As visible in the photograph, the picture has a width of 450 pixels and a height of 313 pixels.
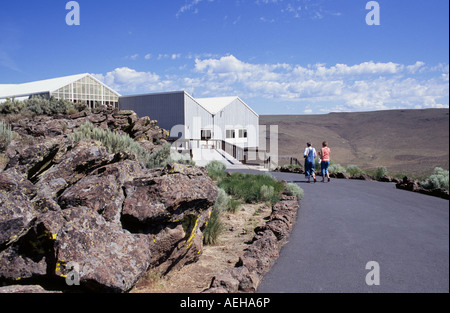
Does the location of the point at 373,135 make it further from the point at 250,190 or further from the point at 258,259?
the point at 258,259

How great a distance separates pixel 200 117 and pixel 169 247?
28.8 meters

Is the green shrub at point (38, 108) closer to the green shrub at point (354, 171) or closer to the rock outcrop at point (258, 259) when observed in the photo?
the green shrub at point (354, 171)

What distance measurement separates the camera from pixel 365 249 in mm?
5562

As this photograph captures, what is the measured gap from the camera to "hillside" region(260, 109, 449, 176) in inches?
2427

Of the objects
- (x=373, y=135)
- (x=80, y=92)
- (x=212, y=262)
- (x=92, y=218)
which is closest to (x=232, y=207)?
(x=212, y=262)

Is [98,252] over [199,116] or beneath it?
beneath

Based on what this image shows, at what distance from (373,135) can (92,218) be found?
307ft

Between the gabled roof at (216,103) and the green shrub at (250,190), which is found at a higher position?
the gabled roof at (216,103)

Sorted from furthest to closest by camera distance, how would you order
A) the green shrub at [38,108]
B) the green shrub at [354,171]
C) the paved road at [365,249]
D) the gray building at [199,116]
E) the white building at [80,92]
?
the white building at [80,92]
the gray building at [199,116]
the green shrub at [38,108]
the green shrub at [354,171]
the paved road at [365,249]

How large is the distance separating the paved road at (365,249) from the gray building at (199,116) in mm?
21787

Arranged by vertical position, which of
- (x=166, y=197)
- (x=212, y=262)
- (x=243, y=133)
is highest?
(x=243, y=133)

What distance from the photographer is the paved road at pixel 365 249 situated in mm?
4508

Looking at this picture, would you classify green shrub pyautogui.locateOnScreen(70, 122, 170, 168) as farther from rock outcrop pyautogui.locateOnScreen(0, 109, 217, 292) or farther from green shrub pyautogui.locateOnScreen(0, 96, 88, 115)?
green shrub pyautogui.locateOnScreen(0, 96, 88, 115)

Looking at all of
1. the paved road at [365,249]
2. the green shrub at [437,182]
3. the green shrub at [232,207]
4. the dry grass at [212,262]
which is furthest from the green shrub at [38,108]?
the green shrub at [437,182]
